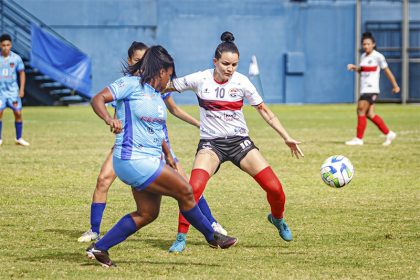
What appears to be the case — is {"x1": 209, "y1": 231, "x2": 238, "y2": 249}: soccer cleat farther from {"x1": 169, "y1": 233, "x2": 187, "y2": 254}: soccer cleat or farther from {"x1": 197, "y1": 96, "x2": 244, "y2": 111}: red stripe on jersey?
{"x1": 197, "y1": 96, "x2": 244, "y2": 111}: red stripe on jersey

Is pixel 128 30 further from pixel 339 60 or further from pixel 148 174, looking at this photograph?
pixel 148 174

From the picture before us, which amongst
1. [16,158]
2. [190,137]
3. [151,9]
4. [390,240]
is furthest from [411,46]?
[390,240]

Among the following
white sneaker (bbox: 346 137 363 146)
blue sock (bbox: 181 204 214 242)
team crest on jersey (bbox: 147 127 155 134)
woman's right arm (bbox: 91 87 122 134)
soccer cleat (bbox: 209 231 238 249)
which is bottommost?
Answer: soccer cleat (bbox: 209 231 238 249)

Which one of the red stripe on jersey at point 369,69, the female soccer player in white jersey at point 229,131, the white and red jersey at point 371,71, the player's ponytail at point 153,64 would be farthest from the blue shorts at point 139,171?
the red stripe on jersey at point 369,69

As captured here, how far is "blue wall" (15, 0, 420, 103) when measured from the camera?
38406mm

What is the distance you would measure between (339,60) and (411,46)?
289 cm

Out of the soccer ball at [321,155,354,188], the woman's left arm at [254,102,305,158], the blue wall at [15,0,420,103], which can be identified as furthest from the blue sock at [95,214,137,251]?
the blue wall at [15,0,420,103]

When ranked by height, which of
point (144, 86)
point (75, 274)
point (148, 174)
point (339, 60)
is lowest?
point (75, 274)

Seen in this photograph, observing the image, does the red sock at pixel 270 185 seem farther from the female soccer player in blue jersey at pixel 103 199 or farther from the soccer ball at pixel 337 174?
the soccer ball at pixel 337 174

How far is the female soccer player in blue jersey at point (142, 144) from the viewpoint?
7.39 metres

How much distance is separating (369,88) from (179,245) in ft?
41.0

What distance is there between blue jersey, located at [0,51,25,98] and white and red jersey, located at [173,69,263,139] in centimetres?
1130

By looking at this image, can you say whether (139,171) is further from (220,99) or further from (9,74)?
(9,74)

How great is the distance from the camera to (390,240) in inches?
359
